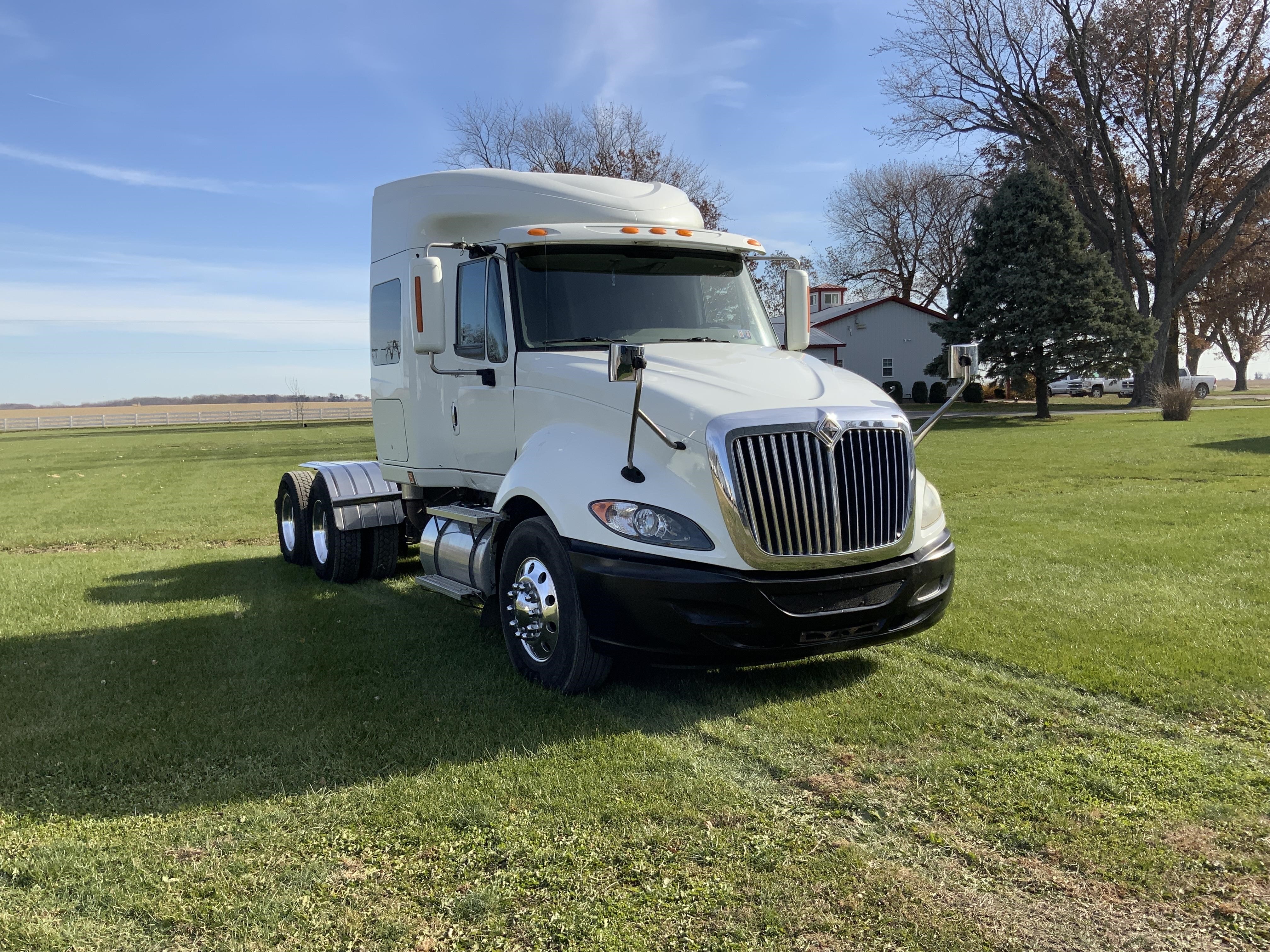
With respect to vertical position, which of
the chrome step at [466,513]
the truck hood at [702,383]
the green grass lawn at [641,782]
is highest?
the truck hood at [702,383]

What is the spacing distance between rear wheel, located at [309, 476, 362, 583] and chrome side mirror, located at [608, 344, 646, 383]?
16.2 ft

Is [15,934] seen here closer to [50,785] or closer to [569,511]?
[50,785]

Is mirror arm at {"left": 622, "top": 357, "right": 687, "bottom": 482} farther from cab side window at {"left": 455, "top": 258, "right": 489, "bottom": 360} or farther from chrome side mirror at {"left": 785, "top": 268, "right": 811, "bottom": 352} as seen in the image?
chrome side mirror at {"left": 785, "top": 268, "right": 811, "bottom": 352}

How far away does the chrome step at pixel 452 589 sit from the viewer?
6.32 metres

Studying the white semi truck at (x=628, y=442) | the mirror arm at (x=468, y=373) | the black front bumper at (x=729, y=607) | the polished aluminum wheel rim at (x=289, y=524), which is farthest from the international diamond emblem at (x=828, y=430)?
the polished aluminum wheel rim at (x=289, y=524)

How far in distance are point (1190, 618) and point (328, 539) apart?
713cm

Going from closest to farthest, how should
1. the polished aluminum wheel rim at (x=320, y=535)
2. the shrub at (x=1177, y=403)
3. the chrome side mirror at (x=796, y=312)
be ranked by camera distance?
the chrome side mirror at (x=796, y=312), the polished aluminum wheel rim at (x=320, y=535), the shrub at (x=1177, y=403)

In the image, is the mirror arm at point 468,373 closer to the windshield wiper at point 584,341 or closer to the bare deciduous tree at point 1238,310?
the windshield wiper at point 584,341

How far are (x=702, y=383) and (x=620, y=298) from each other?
1.34 m

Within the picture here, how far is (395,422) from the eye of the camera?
7.87m

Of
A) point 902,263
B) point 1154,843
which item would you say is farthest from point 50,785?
point 902,263

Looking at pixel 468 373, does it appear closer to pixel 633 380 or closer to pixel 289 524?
Result: pixel 633 380

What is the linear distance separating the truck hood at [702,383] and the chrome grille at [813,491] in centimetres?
21

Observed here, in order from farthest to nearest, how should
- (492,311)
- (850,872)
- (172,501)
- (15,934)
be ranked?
(172,501), (492,311), (850,872), (15,934)
